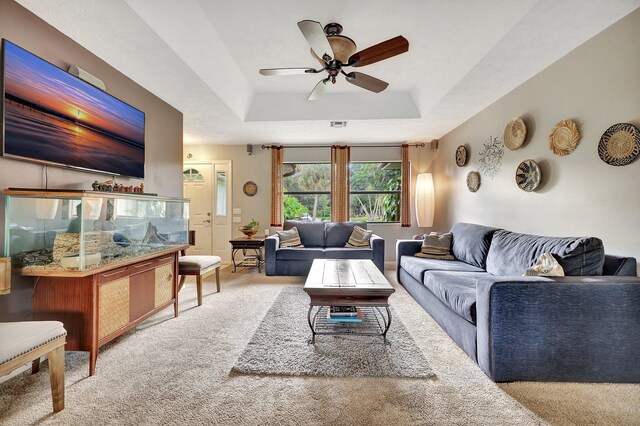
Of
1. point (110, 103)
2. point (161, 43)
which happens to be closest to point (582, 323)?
point (161, 43)

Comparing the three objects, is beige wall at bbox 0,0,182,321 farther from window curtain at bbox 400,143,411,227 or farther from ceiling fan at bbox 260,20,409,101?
window curtain at bbox 400,143,411,227

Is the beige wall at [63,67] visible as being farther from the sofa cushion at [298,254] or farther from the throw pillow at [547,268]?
the throw pillow at [547,268]

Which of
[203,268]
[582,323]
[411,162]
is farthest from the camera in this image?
[411,162]

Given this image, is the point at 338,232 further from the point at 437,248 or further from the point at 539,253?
the point at 539,253

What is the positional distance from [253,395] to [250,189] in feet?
14.6

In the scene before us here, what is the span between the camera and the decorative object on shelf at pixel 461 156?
430cm

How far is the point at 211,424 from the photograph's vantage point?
4.71ft

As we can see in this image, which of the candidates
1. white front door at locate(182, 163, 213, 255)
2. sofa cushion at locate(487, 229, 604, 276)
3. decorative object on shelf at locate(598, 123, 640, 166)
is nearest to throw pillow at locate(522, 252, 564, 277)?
sofa cushion at locate(487, 229, 604, 276)

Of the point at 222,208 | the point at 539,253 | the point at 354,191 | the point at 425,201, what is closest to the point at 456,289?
the point at 539,253

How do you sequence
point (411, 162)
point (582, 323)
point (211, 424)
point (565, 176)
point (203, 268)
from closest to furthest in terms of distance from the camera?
1. point (211, 424)
2. point (582, 323)
3. point (565, 176)
4. point (203, 268)
5. point (411, 162)

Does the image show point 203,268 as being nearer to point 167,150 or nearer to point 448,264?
point 167,150

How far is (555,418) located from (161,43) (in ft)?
11.9

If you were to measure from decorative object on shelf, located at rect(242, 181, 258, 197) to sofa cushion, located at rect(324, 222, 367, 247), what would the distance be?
168cm

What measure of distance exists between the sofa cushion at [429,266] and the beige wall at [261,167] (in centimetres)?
191
